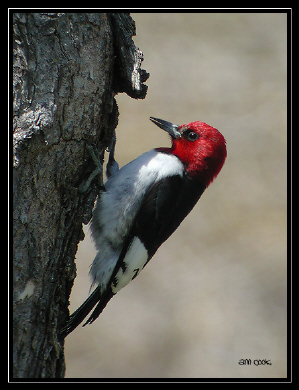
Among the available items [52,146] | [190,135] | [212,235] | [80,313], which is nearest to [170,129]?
[190,135]

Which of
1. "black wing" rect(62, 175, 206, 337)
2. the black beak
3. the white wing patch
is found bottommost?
the white wing patch

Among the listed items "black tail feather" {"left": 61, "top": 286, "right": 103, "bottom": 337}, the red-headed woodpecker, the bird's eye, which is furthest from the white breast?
the bird's eye

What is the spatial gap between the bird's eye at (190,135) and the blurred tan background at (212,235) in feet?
4.36

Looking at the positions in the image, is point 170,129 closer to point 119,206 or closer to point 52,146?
point 119,206

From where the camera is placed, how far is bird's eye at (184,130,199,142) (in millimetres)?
3504

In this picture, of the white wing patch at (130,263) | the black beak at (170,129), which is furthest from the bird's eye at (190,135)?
the white wing patch at (130,263)

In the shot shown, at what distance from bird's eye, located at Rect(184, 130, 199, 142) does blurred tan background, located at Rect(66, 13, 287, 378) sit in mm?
1328

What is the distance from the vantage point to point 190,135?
3.52 meters

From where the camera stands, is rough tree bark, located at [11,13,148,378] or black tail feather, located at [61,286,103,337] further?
black tail feather, located at [61,286,103,337]

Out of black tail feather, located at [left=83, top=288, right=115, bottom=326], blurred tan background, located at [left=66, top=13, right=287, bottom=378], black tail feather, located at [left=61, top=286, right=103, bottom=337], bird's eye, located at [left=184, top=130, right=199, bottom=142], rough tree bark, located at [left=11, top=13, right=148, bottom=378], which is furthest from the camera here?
blurred tan background, located at [left=66, top=13, right=287, bottom=378]

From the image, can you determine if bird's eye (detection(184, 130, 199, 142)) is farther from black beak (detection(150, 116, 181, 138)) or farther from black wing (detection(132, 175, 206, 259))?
black wing (detection(132, 175, 206, 259))

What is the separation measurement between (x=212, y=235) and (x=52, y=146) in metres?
4.39
